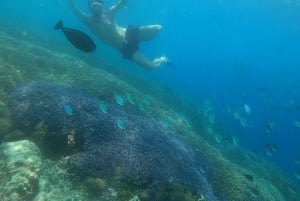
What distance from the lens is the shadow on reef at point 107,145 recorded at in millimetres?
7191

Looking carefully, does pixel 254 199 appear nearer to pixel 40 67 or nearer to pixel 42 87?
pixel 42 87

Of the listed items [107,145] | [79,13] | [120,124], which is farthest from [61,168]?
[79,13]

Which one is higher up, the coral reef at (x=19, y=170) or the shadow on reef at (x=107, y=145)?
the shadow on reef at (x=107, y=145)

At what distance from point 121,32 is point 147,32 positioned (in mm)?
1775

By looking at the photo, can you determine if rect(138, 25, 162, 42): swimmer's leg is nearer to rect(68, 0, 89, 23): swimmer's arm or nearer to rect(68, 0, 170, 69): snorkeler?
rect(68, 0, 170, 69): snorkeler

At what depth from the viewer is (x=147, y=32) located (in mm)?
20109

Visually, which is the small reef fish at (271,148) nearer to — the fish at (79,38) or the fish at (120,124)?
the fish at (120,124)

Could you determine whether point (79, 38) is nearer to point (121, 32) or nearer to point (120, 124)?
point (120, 124)

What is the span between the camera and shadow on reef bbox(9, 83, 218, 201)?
7191 millimetres

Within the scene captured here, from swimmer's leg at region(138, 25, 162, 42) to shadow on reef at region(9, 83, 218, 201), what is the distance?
10969 millimetres

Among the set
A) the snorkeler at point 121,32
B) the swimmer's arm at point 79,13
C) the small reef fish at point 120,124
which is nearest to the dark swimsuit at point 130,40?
the snorkeler at point 121,32

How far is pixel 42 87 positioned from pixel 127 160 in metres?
4.13

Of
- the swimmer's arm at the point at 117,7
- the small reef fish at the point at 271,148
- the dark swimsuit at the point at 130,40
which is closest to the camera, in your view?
the small reef fish at the point at 271,148

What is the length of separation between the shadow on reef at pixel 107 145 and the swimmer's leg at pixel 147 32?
10969mm
